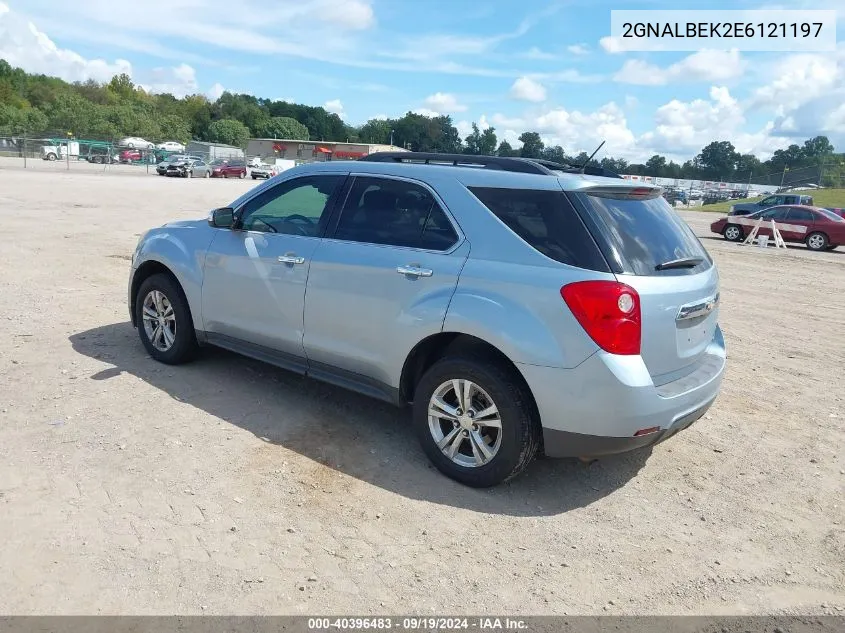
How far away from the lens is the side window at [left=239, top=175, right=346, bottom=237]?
4.70 m

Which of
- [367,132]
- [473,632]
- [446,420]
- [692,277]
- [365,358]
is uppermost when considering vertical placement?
[367,132]

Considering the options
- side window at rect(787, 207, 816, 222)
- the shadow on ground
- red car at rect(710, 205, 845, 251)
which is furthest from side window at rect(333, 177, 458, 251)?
side window at rect(787, 207, 816, 222)

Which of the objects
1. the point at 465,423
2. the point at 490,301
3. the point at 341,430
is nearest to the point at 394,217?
the point at 490,301

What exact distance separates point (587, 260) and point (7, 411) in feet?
13.0

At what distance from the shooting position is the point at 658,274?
3621mm

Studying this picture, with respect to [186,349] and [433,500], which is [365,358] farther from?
[186,349]

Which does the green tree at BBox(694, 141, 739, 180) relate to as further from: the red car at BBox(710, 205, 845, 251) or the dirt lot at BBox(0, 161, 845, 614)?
the dirt lot at BBox(0, 161, 845, 614)

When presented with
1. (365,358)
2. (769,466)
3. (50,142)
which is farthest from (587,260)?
(50,142)

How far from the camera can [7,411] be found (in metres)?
4.53

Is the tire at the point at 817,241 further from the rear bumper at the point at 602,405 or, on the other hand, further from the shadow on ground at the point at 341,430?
the rear bumper at the point at 602,405

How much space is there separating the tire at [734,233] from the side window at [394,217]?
22.2m

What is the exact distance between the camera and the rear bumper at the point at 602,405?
3.41m

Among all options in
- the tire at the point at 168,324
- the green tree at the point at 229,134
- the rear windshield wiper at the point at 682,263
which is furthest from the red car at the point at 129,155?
the green tree at the point at 229,134

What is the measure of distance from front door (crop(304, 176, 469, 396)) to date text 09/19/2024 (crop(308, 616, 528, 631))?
1.61 metres
